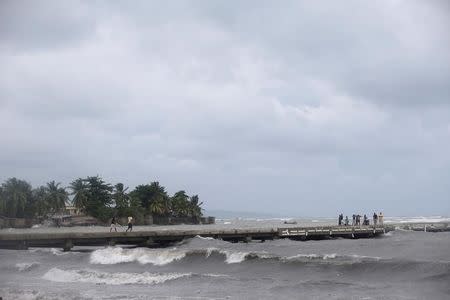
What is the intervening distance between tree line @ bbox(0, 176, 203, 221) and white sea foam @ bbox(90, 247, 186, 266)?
168ft

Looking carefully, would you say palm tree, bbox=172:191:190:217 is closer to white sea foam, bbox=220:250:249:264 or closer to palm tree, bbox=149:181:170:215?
palm tree, bbox=149:181:170:215

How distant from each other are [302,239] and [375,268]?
2373cm

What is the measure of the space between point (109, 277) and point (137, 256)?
8.89m

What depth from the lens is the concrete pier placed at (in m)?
40.0

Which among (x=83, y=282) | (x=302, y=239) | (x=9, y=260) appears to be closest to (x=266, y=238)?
(x=302, y=239)

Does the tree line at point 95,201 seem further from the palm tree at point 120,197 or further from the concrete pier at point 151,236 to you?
the concrete pier at point 151,236

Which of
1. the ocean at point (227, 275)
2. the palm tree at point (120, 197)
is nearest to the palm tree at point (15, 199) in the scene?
the palm tree at point (120, 197)

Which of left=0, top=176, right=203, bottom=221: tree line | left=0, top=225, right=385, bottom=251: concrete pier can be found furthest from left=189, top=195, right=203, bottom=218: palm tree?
left=0, top=225, right=385, bottom=251: concrete pier

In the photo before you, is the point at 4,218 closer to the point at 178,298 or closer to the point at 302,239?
the point at 302,239

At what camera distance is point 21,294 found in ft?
63.8

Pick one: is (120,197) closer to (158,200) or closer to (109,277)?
(158,200)

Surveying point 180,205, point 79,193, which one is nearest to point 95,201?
point 79,193

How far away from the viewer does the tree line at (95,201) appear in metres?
82.8

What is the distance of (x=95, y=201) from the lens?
3856 inches
